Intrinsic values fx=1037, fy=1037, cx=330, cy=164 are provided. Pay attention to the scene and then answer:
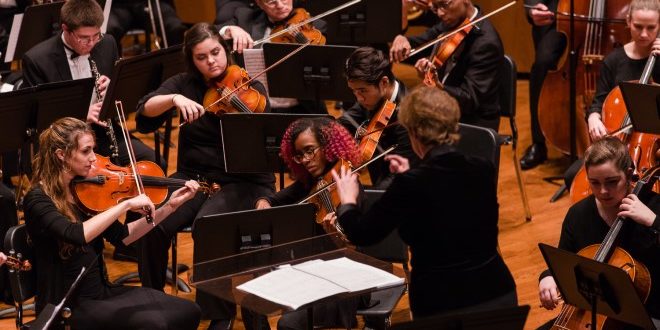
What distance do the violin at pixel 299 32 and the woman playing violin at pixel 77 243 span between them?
1563mm

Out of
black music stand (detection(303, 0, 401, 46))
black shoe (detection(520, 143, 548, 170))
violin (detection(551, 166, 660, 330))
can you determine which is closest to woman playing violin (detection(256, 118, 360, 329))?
violin (detection(551, 166, 660, 330))

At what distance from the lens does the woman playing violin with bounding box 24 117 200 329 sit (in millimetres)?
3635

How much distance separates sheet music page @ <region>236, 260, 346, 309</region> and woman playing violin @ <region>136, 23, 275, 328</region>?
1438 mm

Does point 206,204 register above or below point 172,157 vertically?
above

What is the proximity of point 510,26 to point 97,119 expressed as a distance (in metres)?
4.05

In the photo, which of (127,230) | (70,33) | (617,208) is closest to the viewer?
(617,208)

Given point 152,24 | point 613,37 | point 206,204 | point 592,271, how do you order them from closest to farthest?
point 592,271, point 206,204, point 613,37, point 152,24

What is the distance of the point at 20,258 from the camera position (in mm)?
3625

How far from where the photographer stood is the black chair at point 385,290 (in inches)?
144

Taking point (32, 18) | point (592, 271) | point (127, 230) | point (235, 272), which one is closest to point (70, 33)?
point (32, 18)

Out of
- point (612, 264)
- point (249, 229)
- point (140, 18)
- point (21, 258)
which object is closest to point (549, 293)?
point (612, 264)

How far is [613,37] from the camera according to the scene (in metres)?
5.33

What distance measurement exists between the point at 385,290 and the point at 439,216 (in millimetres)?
708

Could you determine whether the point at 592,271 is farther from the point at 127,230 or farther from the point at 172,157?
the point at 172,157
